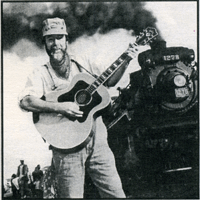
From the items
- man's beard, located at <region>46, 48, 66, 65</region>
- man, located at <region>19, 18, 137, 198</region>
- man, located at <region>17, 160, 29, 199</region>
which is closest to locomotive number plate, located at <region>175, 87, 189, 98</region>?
man, located at <region>19, 18, 137, 198</region>

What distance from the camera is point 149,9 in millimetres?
3193

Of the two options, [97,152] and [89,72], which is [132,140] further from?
[89,72]

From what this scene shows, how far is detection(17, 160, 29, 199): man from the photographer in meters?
3.02

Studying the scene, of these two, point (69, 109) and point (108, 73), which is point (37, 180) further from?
point (108, 73)

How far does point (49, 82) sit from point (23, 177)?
1077mm

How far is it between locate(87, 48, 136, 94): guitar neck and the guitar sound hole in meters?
0.05

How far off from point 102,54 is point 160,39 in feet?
2.26

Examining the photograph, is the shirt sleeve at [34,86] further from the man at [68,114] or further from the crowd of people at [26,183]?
the crowd of people at [26,183]

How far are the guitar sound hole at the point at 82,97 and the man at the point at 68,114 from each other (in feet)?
0.20

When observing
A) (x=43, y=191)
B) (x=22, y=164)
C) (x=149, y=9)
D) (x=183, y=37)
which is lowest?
(x=43, y=191)

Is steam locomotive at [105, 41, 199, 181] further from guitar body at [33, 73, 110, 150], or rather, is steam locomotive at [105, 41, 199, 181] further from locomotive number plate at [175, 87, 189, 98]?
guitar body at [33, 73, 110, 150]

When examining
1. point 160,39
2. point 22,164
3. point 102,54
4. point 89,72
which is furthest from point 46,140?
point 160,39

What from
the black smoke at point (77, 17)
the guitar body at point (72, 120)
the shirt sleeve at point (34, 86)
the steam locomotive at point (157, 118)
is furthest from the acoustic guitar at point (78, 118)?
the black smoke at point (77, 17)

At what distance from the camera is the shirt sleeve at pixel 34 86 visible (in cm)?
303
